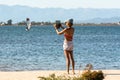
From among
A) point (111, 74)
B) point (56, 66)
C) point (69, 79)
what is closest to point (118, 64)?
point (56, 66)

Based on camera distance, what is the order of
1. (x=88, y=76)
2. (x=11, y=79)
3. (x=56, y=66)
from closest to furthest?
(x=88, y=76) → (x=11, y=79) → (x=56, y=66)

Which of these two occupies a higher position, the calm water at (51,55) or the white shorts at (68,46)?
the white shorts at (68,46)

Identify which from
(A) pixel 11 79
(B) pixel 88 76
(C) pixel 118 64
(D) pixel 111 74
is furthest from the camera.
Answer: (C) pixel 118 64

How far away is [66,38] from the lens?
633 inches

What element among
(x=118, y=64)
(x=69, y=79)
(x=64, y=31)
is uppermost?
(x=64, y=31)

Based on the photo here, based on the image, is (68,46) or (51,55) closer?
(68,46)

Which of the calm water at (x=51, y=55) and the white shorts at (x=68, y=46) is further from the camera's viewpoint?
the calm water at (x=51, y=55)

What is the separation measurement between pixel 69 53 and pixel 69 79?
10.3ft

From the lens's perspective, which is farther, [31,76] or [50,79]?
[31,76]

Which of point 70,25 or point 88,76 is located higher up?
point 70,25

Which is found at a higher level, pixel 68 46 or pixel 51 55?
pixel 68 46

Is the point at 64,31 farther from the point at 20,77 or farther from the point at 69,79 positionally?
the point at 69,79

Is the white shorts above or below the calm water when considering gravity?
above

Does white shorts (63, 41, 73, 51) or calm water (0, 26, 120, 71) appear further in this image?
calm water (0, 26, 120, 71)
